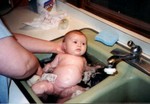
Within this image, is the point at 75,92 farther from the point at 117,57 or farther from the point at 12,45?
the point at 12,45

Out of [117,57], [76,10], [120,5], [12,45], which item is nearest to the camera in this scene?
[12,45]

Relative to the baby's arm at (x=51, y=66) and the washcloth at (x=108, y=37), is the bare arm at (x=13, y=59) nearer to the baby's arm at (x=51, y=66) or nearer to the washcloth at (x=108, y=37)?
the baby's arm at (x=51, y=66)

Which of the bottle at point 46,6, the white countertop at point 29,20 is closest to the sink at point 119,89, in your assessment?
the white countertop at point 29,20

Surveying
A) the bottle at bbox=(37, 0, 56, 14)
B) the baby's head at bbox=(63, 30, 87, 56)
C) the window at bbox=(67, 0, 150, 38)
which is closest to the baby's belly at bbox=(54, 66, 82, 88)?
the baby's head at bbox=(63, 30, 87, 56)

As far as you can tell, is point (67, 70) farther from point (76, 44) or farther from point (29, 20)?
point (29, 20)

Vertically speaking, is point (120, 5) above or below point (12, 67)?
above

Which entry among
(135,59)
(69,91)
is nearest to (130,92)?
(135,59)

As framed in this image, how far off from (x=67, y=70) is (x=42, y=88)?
18cm

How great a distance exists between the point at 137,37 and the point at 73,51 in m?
0.36

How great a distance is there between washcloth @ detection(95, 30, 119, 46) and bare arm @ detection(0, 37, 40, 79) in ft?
1.53

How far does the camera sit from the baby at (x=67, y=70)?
0.96 meters

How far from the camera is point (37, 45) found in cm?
107

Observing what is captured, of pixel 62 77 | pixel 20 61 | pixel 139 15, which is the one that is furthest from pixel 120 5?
pixel 20 61

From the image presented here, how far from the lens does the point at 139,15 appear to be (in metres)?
1.05
